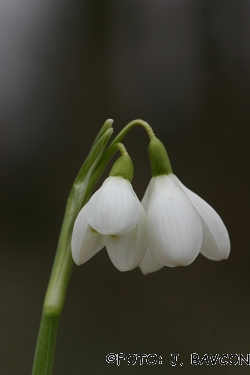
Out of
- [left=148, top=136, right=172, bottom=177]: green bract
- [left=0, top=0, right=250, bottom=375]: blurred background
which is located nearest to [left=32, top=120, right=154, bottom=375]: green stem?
[left=148, top=136, right=172, bottom=177]: green bract

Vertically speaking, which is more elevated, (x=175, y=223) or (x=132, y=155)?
(x=132, y=155)

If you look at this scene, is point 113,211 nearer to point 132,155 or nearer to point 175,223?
point 175,223

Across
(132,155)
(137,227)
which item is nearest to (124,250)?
(137,227)

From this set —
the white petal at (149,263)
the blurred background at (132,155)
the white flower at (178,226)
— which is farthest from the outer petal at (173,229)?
the blurred background at (132,155)

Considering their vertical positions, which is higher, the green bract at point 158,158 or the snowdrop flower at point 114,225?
the green bract at point 158,158

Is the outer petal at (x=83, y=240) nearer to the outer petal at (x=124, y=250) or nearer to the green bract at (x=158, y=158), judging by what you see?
the outer petal at (x=124, y=250)

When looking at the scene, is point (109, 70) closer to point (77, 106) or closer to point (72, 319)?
point (77, 106)
